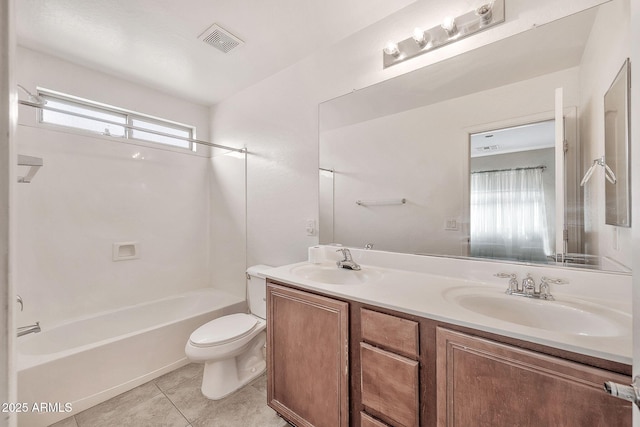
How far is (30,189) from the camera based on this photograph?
1944mm

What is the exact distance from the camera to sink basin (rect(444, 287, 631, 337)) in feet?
2.84

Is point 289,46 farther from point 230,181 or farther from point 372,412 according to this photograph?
point 372,412

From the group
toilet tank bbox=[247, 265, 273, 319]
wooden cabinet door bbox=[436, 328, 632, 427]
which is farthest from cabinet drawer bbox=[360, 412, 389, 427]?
toilet tank bbox=[247, 265, 273, 319]

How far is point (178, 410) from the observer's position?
5.40ft

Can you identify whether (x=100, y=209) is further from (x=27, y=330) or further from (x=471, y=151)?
(x=471, y=151)

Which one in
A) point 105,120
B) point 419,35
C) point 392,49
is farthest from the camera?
point 105,120

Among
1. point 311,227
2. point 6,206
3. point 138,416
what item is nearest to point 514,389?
point 6,206

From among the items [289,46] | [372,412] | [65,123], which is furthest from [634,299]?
[65,123]

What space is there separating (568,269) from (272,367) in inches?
61.5

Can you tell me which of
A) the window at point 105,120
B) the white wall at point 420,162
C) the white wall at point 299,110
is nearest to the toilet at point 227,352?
the white wall at point 299,110

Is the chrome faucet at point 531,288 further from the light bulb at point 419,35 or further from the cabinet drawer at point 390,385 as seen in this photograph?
the light bulb at point 419,35

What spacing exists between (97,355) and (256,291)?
3.71ft

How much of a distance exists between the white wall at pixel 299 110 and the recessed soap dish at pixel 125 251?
1078mm

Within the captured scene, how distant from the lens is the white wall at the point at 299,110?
1.41 m
